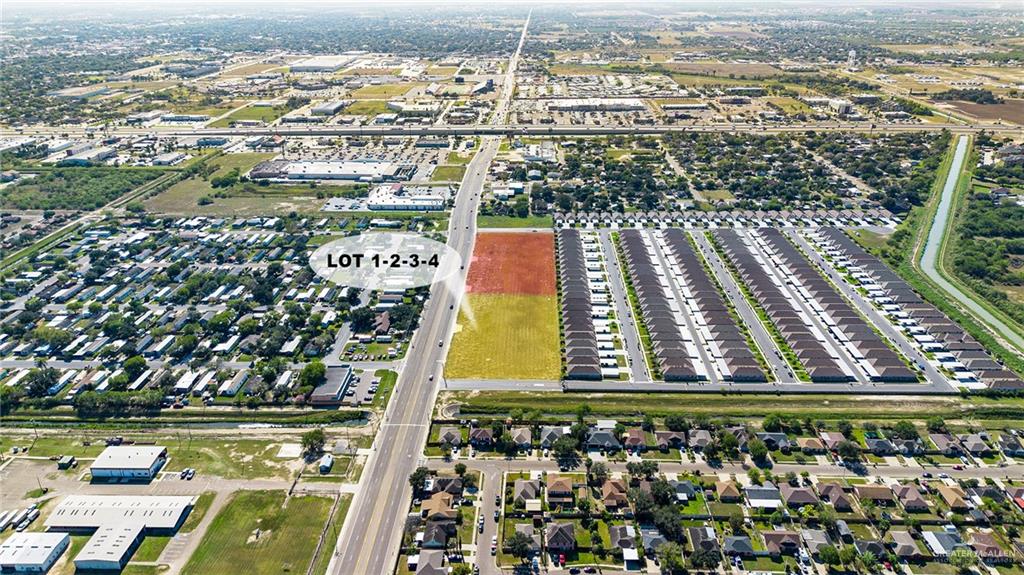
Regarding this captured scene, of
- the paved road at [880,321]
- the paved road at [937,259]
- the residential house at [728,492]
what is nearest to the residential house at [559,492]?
the residential house at [728,492]

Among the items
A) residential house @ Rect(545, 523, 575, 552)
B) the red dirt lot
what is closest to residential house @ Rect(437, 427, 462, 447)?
residential house @ Rect(545, 523, 575, 552)

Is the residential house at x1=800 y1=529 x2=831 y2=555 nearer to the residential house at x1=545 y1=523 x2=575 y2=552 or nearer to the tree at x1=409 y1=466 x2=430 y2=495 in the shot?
the residential house at x1=545 y1=523 x2=575 y2=552

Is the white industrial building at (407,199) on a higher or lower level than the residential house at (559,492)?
higher

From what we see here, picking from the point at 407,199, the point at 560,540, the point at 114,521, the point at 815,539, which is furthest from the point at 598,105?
the point at 114,521

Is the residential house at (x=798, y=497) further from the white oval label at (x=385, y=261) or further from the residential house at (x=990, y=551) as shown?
the white oval label at (x=385, y=261)

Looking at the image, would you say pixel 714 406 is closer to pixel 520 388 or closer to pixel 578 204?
pixel 520 388

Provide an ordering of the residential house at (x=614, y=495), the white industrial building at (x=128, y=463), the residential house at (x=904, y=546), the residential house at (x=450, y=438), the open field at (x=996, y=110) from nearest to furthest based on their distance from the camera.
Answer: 1. the residential house at (x=904, y=546)
2. the residential house at (x=614, y=495)
3. the white industrial building at (x=128, y=463)
4. the residential house at (x=450, y=438)
5. the open field at (x=996, y=110)
